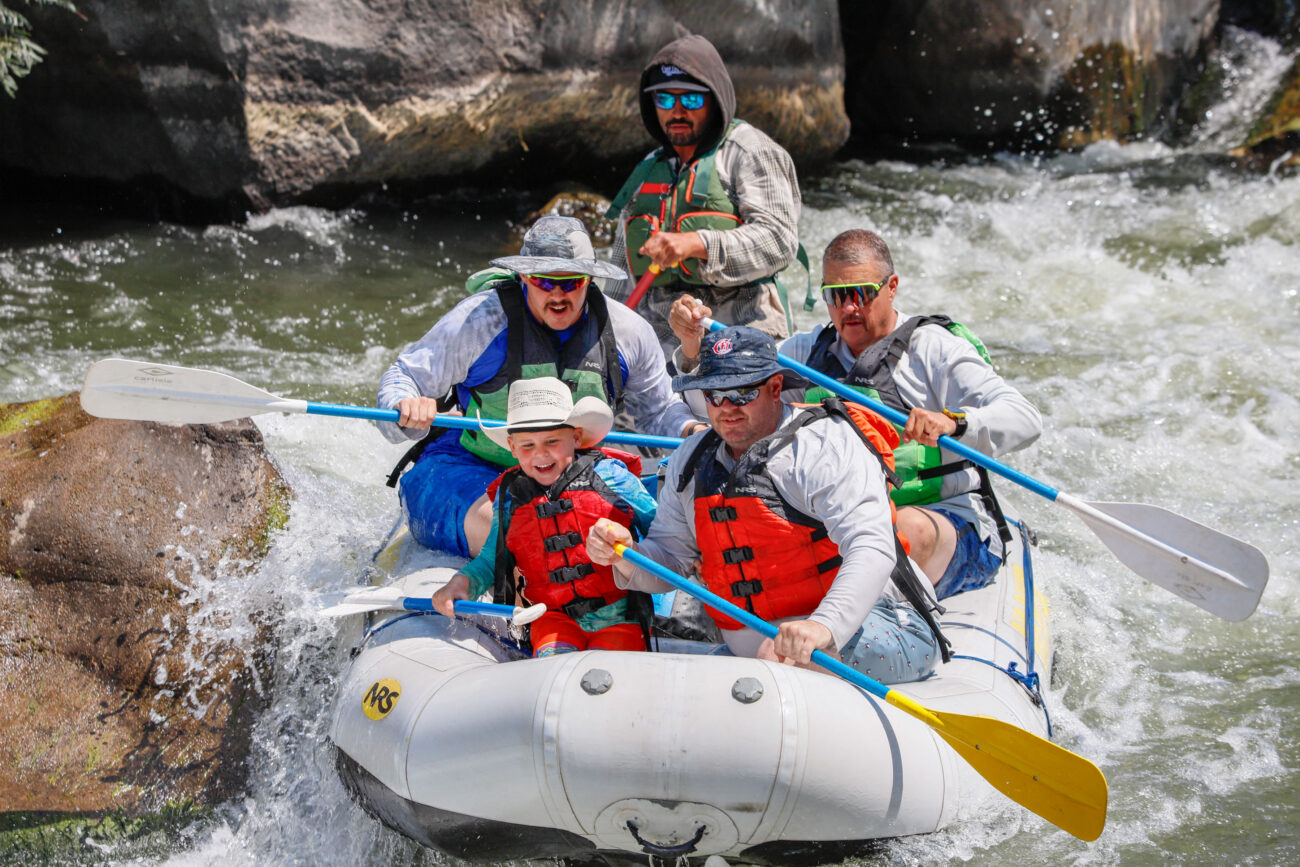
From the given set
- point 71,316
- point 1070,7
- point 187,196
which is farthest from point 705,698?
point 1070,7

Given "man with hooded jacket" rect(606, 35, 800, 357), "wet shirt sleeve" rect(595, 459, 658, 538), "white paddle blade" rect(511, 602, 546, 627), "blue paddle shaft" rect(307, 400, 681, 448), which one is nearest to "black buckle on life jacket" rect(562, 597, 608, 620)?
"white paddle blade" rect(511, 602, 546, 627)

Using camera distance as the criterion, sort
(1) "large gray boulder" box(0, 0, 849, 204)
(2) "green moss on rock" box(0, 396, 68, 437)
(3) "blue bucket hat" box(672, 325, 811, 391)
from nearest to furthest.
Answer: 1. (3) "blue bucket hat" box(672, 325, 811, 391)
2. (2) "green moss on rock" box(0, 396, 68, 437)
3. (1) "large gray boulder" box(0, 0, 849, 204)

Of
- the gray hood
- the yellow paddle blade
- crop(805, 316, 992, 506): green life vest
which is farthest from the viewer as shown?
the gray hood

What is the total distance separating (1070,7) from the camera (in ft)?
32.8

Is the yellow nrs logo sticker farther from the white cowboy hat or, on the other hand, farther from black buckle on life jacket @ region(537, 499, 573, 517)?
the white cowboy hat

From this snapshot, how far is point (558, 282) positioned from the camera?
140 inches

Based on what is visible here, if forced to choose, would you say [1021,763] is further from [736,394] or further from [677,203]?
[677,203]

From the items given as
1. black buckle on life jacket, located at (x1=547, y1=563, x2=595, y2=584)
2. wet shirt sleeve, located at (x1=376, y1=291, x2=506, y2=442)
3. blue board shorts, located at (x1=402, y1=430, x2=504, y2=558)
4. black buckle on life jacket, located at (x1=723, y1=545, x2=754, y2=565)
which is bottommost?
blue board shorts, located at (x1=402, y1=430, x2=504, y2=558)

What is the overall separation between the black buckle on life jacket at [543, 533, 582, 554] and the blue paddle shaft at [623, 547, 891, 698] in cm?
23

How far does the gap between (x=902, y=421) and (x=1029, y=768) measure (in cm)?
106

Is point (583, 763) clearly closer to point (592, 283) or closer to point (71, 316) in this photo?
point (592, 283)

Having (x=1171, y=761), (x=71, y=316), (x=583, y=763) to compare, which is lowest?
(x=71, y=316)

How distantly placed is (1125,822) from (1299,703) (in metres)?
1.05

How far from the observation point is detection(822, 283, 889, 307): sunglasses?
11.5 feet
